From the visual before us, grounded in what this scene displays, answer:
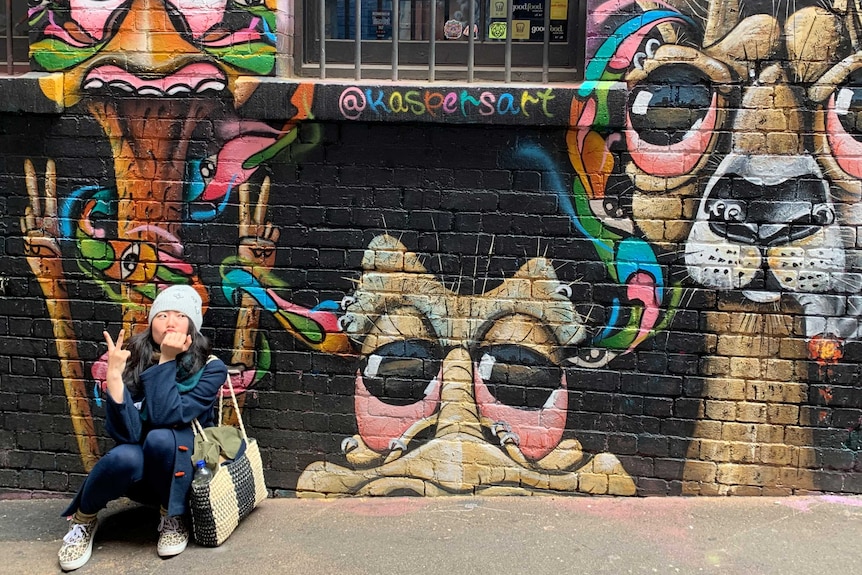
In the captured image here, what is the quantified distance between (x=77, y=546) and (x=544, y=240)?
7.93ft

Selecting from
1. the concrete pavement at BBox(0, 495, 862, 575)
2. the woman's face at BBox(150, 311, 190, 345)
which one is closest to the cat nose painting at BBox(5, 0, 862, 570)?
the woman's face at BBox(150, 311, 190, 345)

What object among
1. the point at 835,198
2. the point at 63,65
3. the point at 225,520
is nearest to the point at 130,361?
the point at 225,520

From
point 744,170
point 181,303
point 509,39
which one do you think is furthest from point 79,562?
point 744,170

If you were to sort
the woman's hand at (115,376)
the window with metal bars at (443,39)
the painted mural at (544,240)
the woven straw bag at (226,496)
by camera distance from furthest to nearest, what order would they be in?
the window with metal bars at (443,39) < the painted mural at (544,240) < the woven straw bag at (226,496) < the woman's hand at (115,376)

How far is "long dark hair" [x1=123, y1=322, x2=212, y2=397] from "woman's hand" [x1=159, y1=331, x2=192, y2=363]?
0.13 ft

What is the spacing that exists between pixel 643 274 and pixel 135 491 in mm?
2477

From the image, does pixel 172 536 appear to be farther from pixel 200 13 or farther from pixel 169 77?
pixel 200 13

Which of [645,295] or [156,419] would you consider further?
[645,295]

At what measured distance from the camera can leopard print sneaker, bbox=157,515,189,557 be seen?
11.3 ft

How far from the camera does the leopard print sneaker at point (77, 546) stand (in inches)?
133

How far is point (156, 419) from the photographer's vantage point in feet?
11.2

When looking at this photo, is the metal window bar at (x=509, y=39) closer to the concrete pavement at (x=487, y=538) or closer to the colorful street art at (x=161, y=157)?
the colorful street art at (x=161, y=157)

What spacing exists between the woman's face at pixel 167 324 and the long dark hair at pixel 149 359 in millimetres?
50

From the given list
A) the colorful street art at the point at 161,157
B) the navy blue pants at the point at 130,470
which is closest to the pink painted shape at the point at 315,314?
the colorful street art at the point at 161,157
